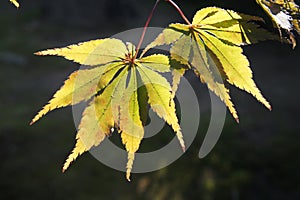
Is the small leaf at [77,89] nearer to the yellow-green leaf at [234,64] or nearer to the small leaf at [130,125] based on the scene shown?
the small leaf at [130,125]

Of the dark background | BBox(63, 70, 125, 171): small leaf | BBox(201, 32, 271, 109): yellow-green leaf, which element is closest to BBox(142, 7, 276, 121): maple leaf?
BBox(201, 32, 271, 109): yellow-green leaf

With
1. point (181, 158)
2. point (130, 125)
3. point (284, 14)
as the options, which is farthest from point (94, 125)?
point (181, 158)

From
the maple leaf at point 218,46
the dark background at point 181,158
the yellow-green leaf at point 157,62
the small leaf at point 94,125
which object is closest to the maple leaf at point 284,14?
the maple leaf at point 218,46

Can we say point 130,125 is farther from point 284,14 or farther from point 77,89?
point 284,14

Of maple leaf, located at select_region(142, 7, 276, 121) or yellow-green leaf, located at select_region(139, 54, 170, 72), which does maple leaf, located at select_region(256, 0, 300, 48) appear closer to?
maple leaf, located at select_region(142, 7, 276, 121)

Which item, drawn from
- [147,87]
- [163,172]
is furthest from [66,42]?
[147,87]

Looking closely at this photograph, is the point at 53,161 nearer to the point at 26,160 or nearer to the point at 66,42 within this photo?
the point at 26,160

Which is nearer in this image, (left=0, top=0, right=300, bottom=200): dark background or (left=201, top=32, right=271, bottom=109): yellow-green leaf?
(left=201, top=32, right=271, bottom=109): yellow-green leaf
